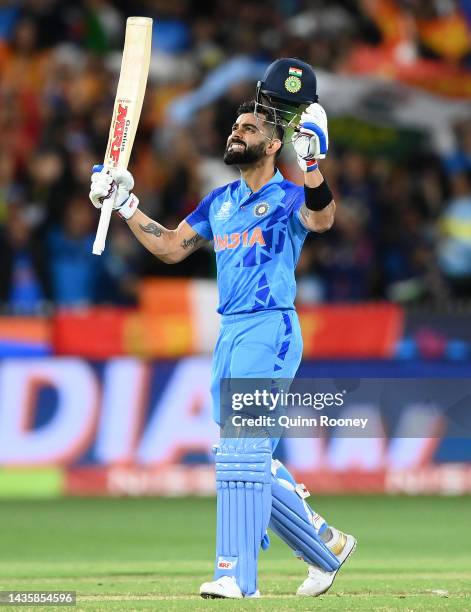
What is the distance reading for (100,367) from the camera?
41.7 feet

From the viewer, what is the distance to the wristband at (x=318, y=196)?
657 centimetres

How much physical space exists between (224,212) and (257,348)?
724 mm

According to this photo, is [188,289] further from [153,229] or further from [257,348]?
[257,348]

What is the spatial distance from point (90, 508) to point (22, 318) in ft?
5.77

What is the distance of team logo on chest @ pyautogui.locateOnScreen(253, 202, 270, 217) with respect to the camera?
271 inches

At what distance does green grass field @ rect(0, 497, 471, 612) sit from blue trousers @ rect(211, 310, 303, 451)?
0.92m

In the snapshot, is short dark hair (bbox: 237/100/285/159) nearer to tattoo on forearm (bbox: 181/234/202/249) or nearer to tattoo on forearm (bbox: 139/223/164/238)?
tattoo on forearm (bbox: 181/234/202/249)

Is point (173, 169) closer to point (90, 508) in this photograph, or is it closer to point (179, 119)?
point (179, 119)

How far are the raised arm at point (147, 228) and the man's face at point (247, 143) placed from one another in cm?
50

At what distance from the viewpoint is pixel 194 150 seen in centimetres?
1423

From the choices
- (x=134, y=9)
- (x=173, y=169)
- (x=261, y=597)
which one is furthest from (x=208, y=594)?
(x=134, y=9)
